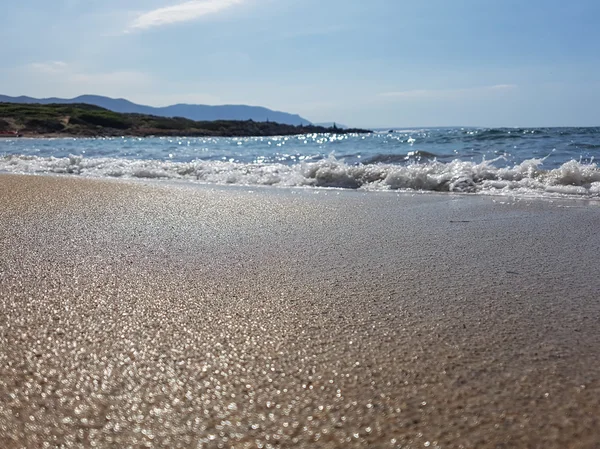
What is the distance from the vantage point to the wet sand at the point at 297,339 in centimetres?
108

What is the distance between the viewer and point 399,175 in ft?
19.9

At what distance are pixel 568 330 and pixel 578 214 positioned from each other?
2605mm

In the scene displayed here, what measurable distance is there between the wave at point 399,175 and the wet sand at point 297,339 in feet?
8.44

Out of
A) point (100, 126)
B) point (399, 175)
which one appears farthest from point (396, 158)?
point (100, 126)

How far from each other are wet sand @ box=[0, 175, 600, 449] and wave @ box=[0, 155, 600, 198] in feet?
8.44

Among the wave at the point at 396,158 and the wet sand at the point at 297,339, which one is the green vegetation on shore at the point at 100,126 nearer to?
the wave at the point at 396,158

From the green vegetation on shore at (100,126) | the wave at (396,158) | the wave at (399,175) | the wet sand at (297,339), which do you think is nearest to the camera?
the wet sand at (297,339)

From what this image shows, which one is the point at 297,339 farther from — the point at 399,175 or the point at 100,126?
the point at 100,126

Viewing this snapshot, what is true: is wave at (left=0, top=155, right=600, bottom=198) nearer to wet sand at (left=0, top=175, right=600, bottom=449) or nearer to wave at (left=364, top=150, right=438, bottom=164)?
wave at (left=364, top=150, right=438, bottom=164)

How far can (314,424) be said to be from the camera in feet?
3.55

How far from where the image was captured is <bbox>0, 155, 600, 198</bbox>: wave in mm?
5516

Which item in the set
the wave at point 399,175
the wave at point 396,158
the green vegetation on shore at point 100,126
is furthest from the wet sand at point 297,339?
the green vegetation on shore at point 100,126

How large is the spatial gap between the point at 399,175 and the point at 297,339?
4.77 metres

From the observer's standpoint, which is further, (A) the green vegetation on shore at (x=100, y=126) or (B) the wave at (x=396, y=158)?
(A) the green vegetation on shore at (x=100, y=126)
